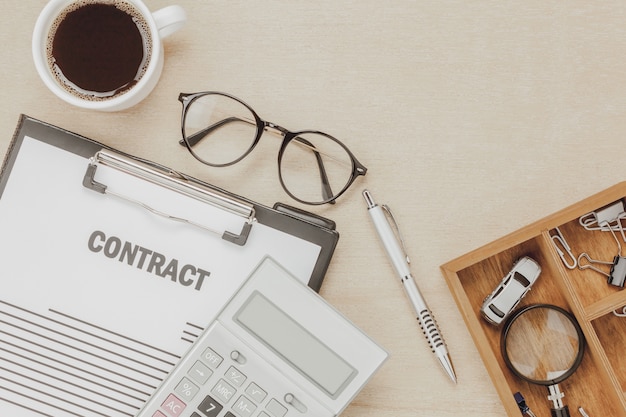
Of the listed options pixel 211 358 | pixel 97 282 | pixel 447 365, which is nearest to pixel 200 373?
pixel 211 358

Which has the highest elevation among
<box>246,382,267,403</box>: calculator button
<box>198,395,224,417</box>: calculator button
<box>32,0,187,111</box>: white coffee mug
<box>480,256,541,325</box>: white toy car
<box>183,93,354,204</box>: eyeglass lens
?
<box>32,0,187,111</box>: white coffee mug

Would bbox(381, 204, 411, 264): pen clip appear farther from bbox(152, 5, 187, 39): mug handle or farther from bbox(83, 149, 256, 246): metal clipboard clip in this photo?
bbox(152, 5, 187, 39): mug handle

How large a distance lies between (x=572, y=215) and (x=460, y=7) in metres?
0.28

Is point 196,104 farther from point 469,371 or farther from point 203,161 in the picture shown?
point 469,371

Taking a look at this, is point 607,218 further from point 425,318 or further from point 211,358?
point 211,358

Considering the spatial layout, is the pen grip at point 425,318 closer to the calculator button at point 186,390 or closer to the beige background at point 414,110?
the beige background at point 414,110

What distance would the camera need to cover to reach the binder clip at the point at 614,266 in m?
0.73

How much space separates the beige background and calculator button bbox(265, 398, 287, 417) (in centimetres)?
13

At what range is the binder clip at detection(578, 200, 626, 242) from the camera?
2.33ft

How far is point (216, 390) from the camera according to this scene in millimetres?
659

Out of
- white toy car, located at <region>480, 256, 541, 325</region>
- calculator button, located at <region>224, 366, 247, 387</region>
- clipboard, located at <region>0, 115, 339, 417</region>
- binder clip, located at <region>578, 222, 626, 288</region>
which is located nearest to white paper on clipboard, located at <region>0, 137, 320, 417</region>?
clipboard, located at <region>0, 115, 339, 417</region>

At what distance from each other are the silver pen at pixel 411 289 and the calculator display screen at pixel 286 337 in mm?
142

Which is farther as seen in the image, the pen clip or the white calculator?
the pen clip

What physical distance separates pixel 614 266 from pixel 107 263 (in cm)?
58
